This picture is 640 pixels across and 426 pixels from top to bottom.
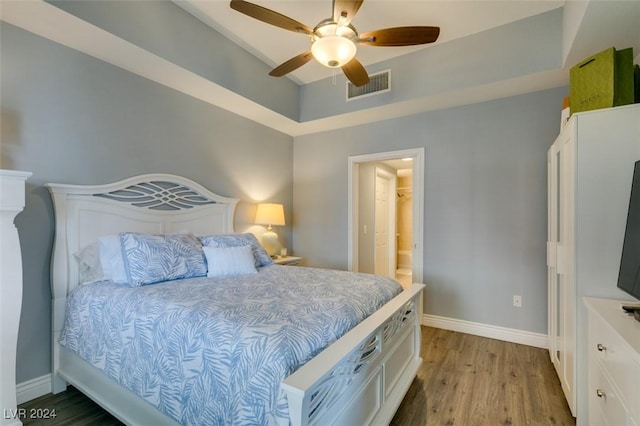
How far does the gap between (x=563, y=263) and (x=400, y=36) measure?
1892 millimetres

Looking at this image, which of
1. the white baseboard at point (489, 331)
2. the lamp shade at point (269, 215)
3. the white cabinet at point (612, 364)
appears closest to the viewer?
the white cabinet at point (612, 364)

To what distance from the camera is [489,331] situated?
310 centimetres

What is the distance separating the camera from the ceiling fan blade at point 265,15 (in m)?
1.78

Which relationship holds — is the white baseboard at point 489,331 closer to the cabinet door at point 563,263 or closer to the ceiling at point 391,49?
the cabinet door at point 563,263

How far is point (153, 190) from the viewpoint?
8.82 ft

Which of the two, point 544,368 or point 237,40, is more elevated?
point 237,40

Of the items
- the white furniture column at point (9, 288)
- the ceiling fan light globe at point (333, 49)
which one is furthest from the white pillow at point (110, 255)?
the ceiling fan light globe at point (333, 49)

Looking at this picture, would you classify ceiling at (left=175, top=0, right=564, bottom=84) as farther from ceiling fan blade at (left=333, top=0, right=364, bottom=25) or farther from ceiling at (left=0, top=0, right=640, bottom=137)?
ceiling fan blade at (left=333, top=0, right=364, bottom=25)

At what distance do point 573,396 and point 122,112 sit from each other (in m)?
3.84

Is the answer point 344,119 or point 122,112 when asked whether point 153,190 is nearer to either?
point 122,112

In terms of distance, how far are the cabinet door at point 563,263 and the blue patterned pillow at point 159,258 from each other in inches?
100

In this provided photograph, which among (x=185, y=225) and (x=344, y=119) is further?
(x=344, y=119)

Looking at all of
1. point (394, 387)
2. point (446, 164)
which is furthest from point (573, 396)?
point (446, 164)

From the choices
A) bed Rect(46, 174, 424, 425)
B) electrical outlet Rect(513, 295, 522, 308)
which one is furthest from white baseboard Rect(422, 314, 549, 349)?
bed Rect(46, 174, 424, 425)
